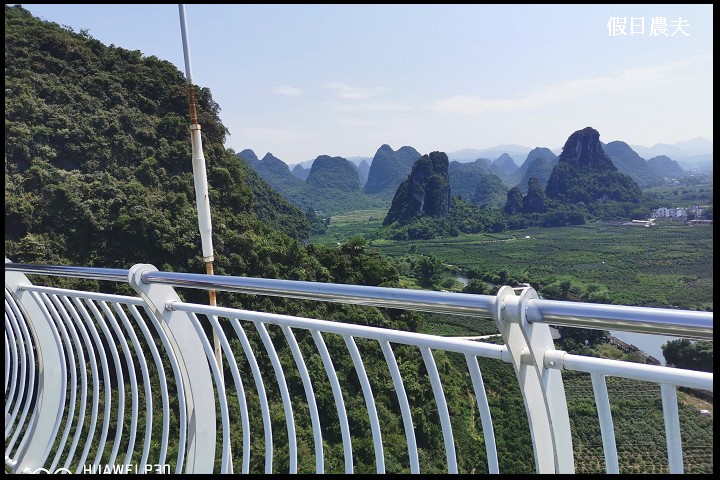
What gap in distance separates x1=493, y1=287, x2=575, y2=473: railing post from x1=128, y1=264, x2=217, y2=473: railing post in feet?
2.92

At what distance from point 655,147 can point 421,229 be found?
314 ft

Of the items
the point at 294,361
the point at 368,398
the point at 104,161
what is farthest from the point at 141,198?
the point at 368,398

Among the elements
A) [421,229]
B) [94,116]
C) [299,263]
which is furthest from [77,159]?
[421,229]

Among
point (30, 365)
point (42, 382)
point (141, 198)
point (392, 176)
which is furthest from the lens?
point (392, 176)

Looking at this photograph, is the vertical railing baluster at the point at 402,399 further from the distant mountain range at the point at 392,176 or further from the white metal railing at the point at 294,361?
the distant mountain range at the point at 392,176

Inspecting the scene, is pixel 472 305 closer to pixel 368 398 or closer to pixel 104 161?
Result: pixel 368 398

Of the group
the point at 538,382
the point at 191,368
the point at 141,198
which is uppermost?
the point at 141,198

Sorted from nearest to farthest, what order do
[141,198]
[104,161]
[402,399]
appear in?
[402,399] → [141,198] → [104,161]

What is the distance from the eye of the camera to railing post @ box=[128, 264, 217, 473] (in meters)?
1.30

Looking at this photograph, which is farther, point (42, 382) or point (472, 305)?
point (42, 382)

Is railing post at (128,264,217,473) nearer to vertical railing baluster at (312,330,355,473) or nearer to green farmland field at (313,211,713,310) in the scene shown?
vertical railing baluster at (312,330,355,473)

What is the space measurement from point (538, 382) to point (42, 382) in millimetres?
1743

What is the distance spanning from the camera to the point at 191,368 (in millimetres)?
1367

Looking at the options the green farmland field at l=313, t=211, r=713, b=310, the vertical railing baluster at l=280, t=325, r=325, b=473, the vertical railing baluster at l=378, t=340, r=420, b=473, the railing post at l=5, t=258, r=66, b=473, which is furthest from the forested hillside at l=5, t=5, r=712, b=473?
the green farmland field at l=313, t=211, r=713, b=310
